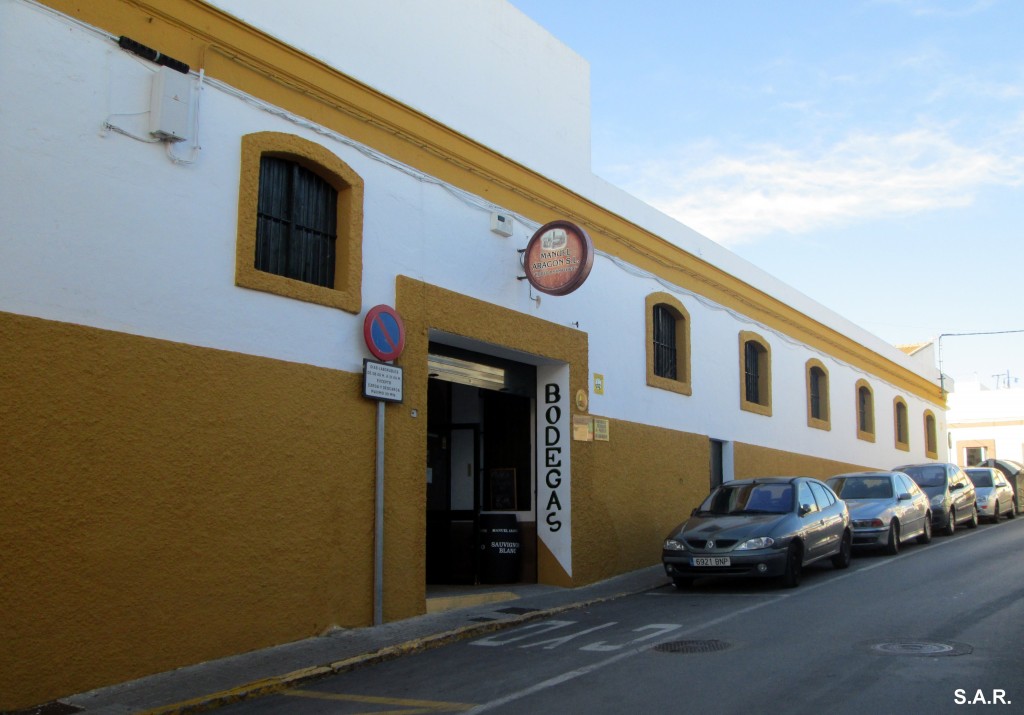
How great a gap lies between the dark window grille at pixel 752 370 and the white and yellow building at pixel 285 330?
4721mm

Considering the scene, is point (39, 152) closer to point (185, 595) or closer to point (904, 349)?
point (185, 595)

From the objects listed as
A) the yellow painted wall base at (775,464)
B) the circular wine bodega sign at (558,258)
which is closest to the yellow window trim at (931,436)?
the yellow painted wall base at (775,464)

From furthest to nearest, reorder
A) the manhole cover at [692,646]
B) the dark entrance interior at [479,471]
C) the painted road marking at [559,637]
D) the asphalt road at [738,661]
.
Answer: the dark entrance interior at [479,471]
the painted road marking at [559,637]
the manhole cover at [692,646]
the asphalt road at [738,661]

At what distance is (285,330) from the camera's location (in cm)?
977

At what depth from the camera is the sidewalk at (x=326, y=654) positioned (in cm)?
746

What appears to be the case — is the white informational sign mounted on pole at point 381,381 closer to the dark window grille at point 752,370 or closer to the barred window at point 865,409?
the dark window grille at point 752,370

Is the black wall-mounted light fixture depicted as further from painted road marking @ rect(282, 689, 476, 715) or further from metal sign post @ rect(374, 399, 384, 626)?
painted road marking @ rect(282, 689, 476, 715)

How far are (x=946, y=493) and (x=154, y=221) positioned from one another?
17139 mm

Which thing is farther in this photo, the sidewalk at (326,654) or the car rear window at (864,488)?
the car rear window at (864,488)

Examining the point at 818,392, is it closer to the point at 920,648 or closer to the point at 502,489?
the point at 502,489

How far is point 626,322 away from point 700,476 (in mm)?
3801

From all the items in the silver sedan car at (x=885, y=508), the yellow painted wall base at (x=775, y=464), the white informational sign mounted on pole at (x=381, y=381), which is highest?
the white informational sign mounted on pole at (x=381, y=381)

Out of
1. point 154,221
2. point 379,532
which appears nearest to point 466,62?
point 154,221

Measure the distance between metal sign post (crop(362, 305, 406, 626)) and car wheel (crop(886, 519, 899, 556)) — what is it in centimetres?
972
